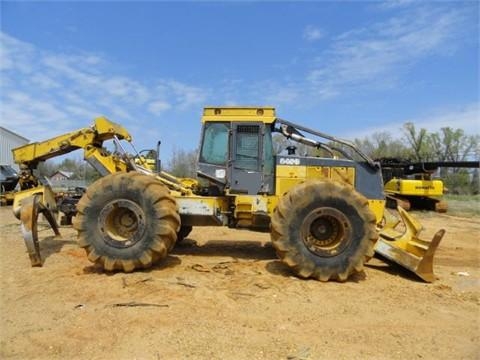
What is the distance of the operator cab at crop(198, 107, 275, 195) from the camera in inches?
293

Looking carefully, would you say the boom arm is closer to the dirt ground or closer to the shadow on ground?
the dirt ground

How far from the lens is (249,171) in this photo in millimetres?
7445

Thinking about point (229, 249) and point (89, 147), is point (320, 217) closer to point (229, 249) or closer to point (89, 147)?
point (229, 249)

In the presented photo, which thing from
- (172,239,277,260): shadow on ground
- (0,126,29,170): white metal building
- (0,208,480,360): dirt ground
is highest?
(0,126,29,170): white metal building

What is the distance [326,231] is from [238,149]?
2.04m

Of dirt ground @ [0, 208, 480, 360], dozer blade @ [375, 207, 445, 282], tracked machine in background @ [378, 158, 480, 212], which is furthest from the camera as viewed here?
tracked machine in background @ [378, 158, 480, 212]

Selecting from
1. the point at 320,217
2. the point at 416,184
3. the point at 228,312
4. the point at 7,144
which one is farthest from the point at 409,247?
the point at 7,144

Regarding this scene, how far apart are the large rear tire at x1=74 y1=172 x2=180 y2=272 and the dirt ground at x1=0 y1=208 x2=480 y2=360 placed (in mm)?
285

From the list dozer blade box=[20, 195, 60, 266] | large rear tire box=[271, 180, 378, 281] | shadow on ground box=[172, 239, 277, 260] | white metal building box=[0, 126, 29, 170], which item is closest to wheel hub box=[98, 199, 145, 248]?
dozer blade box=[20, 195, 60, 266]

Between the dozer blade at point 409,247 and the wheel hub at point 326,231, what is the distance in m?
0.93

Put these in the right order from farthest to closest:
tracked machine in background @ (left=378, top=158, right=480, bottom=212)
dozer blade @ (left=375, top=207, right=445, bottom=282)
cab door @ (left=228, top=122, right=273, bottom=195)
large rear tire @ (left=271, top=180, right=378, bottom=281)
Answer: tracked machine in background @ (left=378, top=158, right=480, bottom=212)
cab door @ (left=228, top=122, right=273, bottom=195)
dozer blade @ (left=375, top=207, right=445, bottom=282)
large rear tire @ (left=271, top=180, right=378, bottom=281)

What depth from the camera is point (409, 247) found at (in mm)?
7352

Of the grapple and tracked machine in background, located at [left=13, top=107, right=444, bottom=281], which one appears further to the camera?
the grapple

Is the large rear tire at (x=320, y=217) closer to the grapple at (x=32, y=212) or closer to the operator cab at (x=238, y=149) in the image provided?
the operator cab at (x=238, y=149)
